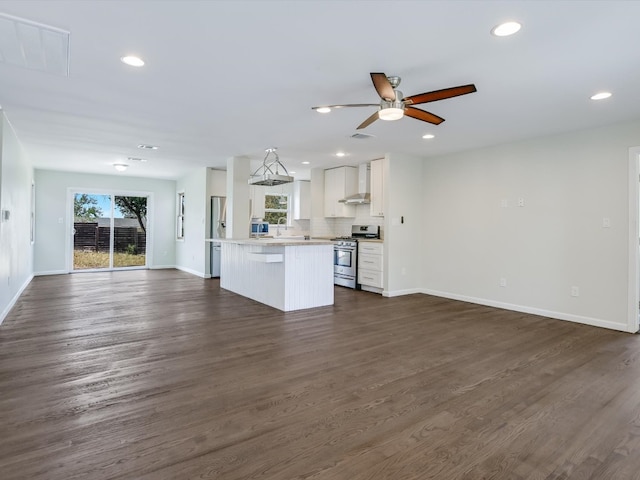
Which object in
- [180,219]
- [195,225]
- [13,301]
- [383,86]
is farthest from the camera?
[180,219]

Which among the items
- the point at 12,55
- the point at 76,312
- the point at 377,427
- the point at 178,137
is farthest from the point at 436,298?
the point at 12,55

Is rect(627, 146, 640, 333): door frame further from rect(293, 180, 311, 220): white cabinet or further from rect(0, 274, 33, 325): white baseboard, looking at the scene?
rect(0, 274, 33, 325): white baseboard

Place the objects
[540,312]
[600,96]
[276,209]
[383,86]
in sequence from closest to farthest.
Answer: [383,86] < [600,96] < [540,312] < [276,209]

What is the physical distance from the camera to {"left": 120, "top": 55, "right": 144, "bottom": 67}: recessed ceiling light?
2818mm

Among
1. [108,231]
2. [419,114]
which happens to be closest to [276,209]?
[108,231]

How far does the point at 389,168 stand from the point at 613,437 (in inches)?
191

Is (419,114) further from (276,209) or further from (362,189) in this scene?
(276,209)

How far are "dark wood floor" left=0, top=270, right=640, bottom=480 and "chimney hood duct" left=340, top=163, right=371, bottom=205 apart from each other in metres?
3.18

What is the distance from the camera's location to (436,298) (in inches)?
245

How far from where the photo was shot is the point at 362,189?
24.3 feet

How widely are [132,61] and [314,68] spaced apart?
4.69 feet

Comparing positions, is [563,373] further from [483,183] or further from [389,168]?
[389,168]

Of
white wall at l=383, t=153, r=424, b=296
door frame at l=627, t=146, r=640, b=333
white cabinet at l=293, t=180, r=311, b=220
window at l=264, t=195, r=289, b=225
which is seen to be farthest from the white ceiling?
window at l=264, t=195, r=289, b=225

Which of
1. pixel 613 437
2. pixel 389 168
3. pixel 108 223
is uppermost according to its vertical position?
pixel 389 168
